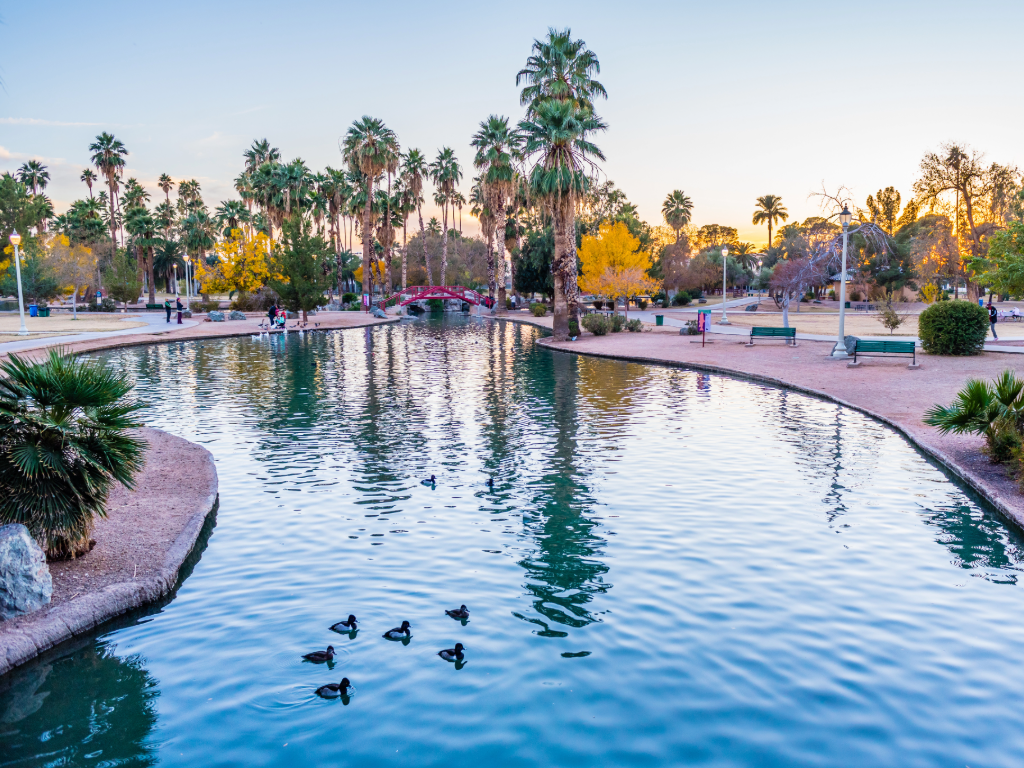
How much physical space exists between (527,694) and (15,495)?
642cm

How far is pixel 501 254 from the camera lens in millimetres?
73562

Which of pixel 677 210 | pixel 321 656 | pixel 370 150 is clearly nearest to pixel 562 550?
pixel 321 656

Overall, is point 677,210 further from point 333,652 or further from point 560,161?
point 333,652

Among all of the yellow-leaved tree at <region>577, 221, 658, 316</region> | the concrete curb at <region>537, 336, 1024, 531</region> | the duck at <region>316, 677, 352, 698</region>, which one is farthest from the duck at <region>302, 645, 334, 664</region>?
the yellow-leaved tree at <region>577, 221, 658, 316</region>

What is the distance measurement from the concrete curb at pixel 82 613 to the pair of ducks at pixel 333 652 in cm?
240

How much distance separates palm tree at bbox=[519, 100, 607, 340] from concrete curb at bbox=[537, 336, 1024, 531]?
6.83 m

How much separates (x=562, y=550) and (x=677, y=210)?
379 ft

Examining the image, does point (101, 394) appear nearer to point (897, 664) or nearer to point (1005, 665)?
point (897, 664)

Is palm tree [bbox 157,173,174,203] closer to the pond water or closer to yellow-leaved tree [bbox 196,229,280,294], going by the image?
yellow-leaved tree [bbox 196,229,280,294]

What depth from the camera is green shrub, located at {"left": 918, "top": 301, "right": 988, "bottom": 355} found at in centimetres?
2950

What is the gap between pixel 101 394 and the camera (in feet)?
31.6

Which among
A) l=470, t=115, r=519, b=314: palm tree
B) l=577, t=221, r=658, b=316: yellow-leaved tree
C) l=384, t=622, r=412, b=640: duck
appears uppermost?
l=470, t=115, r=519, b=314: palm tree

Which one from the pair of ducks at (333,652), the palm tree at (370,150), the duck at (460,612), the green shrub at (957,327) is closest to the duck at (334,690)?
the pair of ducks at (333,652)

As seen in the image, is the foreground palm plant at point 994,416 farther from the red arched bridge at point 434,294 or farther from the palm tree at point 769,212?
the palm tree at point 769,212
